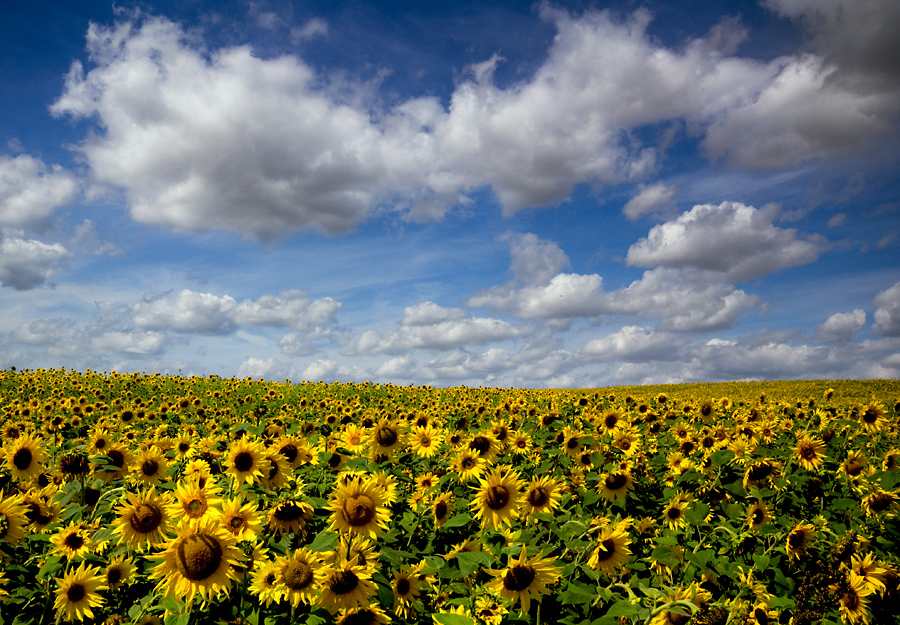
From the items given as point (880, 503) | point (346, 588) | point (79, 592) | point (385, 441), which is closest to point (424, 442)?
point (385, 441)

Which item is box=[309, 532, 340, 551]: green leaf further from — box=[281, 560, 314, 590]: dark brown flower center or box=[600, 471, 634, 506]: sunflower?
box=[600, 471, 634, 506]: sunflower

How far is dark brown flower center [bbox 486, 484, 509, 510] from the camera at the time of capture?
155 inches

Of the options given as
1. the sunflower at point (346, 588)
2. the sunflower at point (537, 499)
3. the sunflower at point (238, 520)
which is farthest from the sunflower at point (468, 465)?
the sunflower at point (238, 520)

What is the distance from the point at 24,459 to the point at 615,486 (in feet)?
21.4

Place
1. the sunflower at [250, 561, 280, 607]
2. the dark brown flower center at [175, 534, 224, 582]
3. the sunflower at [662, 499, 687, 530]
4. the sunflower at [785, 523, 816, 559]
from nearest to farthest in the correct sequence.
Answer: the dark brown flower center at [175, 534, 224, 582] < the sunflower at [250, 561, 280, 607] < the sunflower at [785, 523, 816, 559] < the sunflower at [662, 499, 687, 530]

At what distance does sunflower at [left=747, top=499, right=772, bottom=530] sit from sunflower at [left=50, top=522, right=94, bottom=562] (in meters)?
5.87

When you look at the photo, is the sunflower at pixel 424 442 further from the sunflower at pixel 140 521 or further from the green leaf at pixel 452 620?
the green leaf at pixel 452 620

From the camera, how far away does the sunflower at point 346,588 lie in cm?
280

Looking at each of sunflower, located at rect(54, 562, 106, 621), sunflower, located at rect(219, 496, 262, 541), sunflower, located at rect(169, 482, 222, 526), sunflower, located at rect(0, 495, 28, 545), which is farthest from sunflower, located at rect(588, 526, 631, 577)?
sunflower, located at rect(0, 495, 28, 545)

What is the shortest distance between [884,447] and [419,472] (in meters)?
7.25

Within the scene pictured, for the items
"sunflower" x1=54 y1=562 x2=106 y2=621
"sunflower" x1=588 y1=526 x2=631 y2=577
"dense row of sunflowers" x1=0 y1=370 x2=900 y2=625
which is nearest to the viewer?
"dense row of sunflowers" x1=0 y1=370 x2=900 y2=625

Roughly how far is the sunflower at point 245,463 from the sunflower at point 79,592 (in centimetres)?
114

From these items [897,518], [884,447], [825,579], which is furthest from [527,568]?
[884,447]

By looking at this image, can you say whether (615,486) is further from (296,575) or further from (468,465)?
(296,575)
